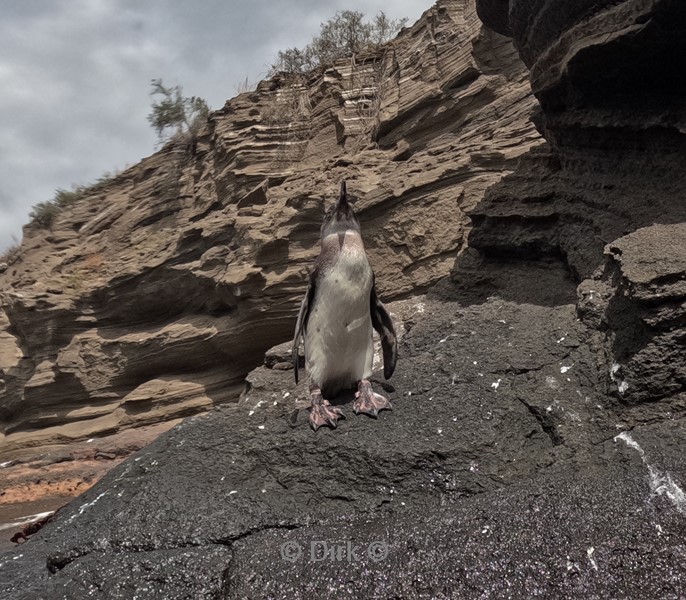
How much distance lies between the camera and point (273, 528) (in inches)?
116

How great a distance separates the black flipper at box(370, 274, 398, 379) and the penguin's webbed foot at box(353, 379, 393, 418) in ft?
1.14

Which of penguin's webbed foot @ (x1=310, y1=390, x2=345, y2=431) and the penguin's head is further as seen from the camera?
the penguin's head

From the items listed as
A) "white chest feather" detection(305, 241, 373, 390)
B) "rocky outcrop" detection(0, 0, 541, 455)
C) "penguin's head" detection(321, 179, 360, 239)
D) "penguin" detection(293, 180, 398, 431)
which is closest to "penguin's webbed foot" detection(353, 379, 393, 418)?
"penguin" detection(293, 180, 398, 431)

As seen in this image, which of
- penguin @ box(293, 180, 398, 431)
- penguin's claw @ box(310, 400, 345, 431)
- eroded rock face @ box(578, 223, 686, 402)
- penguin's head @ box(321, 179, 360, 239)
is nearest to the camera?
eroded rock face @ box(578, 223, 686, 402)

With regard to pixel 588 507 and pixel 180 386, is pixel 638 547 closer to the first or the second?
pixel 588 507

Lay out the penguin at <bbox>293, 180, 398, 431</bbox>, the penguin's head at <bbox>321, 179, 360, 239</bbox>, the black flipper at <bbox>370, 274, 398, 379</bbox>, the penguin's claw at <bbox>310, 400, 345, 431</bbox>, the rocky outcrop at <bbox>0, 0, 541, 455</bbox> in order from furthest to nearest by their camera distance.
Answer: the rocky outcrop at <bbox>0, 0, 541, 455</bbox> < the penguin's head at <bbox>321, 179, 360, 239</bbox> < the black flipper at <bbox>370, 274, 398, 379</bbox> < the penguin at <bbox>293, 180, 398, 431</bbox> < the penguin's claw at <bbox>310, 400, 345, 431</bbox>

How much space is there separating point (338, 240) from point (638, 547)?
2547mm

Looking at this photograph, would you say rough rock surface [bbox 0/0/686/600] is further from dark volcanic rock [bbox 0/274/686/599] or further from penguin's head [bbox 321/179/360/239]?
penguin's head [bbox 321/179/360/239]

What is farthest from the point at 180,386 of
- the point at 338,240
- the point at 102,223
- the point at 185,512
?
the point at 185,512

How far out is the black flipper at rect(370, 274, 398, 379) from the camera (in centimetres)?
425

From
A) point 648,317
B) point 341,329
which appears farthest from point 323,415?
point 648,317

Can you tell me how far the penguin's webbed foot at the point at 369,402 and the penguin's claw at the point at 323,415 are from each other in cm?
11

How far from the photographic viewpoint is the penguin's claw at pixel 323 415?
3.67 m

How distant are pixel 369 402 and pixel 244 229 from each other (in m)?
6.02
